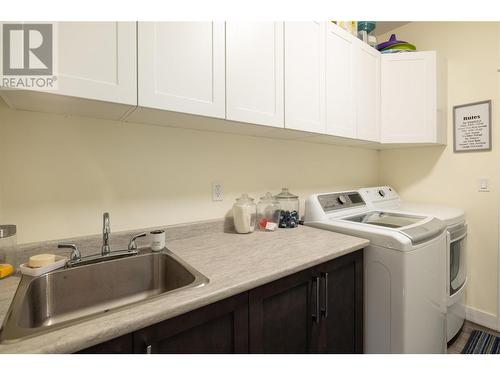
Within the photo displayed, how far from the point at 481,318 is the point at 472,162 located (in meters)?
1.28

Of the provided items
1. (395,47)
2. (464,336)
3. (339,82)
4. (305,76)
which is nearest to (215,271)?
(305,76)

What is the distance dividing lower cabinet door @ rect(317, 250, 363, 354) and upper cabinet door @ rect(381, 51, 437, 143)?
1.26 metres

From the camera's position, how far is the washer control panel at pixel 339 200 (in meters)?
1.75

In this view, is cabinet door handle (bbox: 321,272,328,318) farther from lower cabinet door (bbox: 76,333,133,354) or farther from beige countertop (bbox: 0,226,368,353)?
lower cabinet door (bbox: 76,333,133,354)

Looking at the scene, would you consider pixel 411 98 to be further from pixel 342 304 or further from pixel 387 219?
pixel 342 304

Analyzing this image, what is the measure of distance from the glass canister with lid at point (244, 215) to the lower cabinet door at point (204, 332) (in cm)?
64

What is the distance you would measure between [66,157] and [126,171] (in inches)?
9.8

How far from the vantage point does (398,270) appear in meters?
1.23

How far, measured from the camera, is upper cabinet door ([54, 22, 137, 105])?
2.75 feet

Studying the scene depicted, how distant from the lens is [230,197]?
5.36 feet

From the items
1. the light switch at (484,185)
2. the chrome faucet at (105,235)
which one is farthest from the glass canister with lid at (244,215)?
the light switch at (484,185)

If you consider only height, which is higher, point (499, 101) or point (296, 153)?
point (499, 101)
